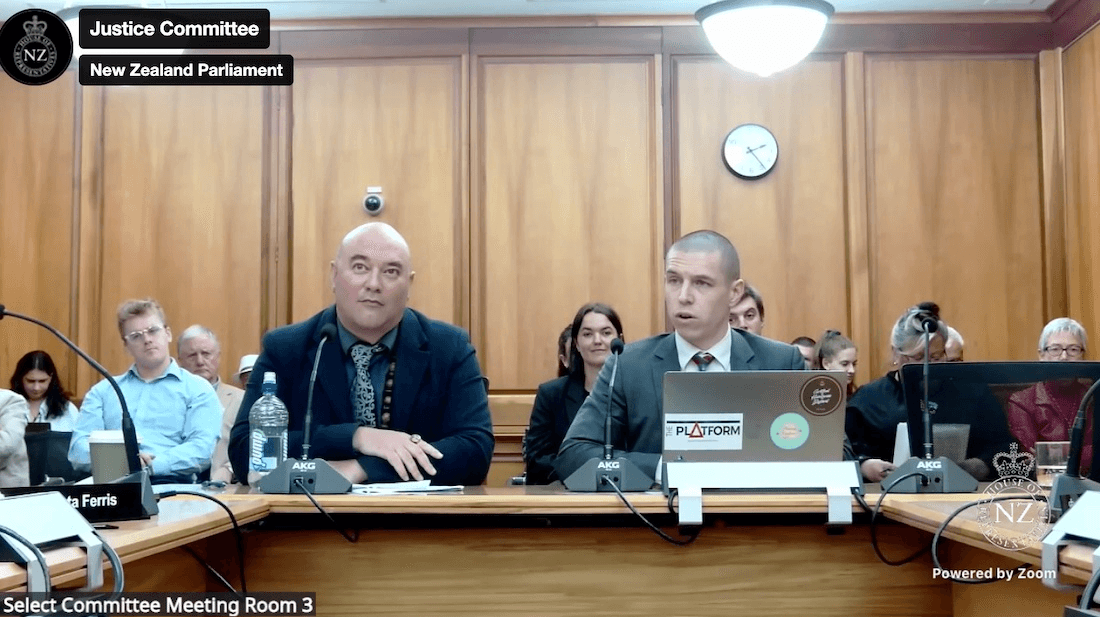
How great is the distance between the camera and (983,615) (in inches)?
85.0

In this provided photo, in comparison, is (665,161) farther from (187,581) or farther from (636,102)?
(187,581)

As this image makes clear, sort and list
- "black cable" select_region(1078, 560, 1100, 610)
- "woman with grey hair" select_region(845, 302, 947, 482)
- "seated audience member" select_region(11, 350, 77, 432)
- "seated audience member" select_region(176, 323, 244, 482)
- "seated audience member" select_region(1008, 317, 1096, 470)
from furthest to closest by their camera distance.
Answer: "seated audience member" select_region(11, 350, 77, 432) → "seated audience member" select_region(176, 323, 244, 482) → "woman with grey hair" select_region(845, 302, 947, 482) → "seated audience member" select_region(1008, 317, 1096, 470) → "black cable" select_region(1078, 560, 1100, 610)

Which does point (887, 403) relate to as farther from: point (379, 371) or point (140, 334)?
point (140, 334)

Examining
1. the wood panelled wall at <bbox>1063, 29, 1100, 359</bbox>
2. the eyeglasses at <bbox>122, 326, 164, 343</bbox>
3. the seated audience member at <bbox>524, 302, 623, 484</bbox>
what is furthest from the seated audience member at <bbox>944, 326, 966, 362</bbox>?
the eyeglasses at <bbox>122, 326, 164, 343</bbox>

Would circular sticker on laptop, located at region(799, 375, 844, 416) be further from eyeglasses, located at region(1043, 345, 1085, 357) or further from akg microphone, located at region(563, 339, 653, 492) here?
eyeglasses, located at region(1043, 345, 1085, 357)

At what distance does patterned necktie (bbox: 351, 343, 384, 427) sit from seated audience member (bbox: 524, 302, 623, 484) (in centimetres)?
142

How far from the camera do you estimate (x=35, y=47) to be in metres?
5.56

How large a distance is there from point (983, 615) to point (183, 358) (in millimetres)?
4174

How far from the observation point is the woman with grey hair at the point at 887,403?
3672 millimetres

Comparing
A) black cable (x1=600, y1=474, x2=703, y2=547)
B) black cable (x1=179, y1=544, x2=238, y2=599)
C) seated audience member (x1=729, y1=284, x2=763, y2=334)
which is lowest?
black cable (x1=179, y1=544, x2=238, y2=599)

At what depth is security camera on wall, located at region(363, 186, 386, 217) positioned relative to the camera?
6.30 m

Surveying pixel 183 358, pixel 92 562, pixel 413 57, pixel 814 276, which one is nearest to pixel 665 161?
pixel 814 276

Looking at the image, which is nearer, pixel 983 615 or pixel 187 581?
pixel 983 615

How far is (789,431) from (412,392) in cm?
104
